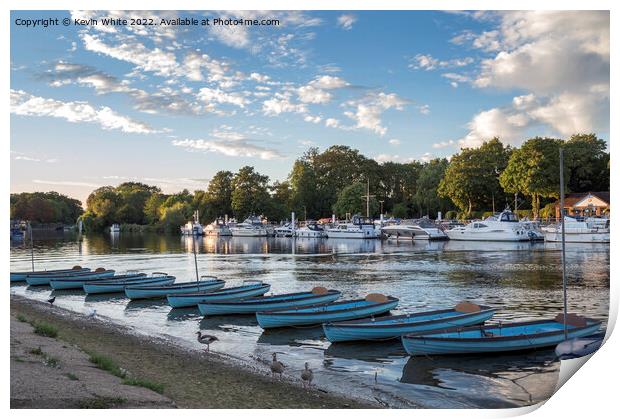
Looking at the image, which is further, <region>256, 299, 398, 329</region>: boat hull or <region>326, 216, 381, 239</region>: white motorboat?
<region>326, 216, 381, 239</region>: white motorboat

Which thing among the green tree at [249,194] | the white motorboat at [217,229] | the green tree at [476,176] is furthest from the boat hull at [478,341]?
the white motorboat at [217,229]

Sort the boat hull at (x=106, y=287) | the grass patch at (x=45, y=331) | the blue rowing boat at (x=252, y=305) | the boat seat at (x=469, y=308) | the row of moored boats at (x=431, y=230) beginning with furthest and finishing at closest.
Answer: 1. the row of moored boats at (x=431, y=230)
2. the boat hull at (x=106, y=287)
3. the blue rowing boat at (x=252, y=305)
4. the boat seat at (x=469, y=308)
5. the grass patch at (x=45, y=331)

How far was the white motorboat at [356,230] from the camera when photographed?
66.4m

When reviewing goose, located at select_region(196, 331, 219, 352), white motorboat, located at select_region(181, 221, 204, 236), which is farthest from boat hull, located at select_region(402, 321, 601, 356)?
white motorboat, located at select_region(181, 221, 204, 236)

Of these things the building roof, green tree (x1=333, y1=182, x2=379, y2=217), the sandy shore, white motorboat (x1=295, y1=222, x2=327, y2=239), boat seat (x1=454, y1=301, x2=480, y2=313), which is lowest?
the sandy shore

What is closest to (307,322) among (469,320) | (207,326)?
(207,326)

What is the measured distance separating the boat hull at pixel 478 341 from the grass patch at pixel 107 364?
594cm

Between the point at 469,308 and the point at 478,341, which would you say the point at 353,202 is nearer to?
the point at 469,308

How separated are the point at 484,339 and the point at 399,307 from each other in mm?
6659

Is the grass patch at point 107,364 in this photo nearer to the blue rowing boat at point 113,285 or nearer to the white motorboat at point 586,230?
the blue rowing boat at point 113,285

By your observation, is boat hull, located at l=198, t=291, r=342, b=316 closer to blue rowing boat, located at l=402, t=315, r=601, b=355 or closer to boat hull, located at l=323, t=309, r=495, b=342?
boat hull, located at l=323, t=309, r=495, b=342

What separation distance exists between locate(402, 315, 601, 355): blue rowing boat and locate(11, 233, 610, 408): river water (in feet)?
0.73

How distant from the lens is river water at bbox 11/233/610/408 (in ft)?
36.5

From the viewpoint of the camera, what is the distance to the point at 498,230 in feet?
178
